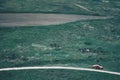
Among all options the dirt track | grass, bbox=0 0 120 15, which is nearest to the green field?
grass, bbox=0 0 120 15

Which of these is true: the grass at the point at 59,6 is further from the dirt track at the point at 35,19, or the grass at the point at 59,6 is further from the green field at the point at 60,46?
the dirt track at the point at 35,19

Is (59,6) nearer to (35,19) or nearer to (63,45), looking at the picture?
(35,19)

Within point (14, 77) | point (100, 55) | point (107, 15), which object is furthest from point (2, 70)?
point (107, 15)

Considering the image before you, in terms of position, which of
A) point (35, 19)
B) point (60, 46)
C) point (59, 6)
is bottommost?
point (60, 46)

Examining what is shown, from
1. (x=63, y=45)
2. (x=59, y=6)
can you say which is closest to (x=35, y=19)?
(x=63, y=45)

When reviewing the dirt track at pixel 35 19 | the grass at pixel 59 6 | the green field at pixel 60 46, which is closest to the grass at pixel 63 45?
the green field at pixel 60 46

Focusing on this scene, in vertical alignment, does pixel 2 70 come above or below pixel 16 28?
below

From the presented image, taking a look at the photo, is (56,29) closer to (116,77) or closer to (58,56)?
(58,56)

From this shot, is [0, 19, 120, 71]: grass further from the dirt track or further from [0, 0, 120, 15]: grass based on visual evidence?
[0, 0, 120, 15]: grass
